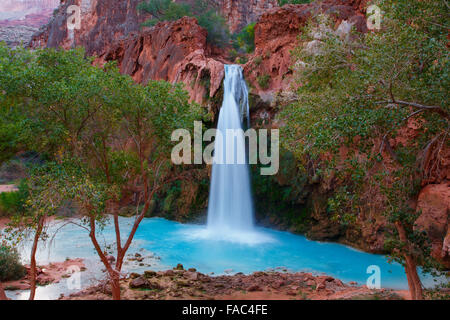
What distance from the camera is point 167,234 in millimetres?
20188

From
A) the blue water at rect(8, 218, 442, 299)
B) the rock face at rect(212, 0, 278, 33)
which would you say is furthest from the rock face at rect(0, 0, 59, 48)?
the blue water at rect(8, 218, 442, 299)

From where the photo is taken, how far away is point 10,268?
10.9 metres

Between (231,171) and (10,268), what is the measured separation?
14.6 m

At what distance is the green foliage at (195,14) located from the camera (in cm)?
3547

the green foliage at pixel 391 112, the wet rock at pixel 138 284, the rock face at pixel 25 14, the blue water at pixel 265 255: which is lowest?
the blue water at pixel 265 255

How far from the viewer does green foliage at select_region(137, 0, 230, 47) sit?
3547 cm

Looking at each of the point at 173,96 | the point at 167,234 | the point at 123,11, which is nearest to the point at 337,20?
the point at 173,96

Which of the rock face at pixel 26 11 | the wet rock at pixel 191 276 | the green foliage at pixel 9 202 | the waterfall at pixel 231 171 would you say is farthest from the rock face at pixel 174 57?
the rock face at pixel 26 11

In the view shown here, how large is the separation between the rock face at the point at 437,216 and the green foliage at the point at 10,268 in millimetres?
14713

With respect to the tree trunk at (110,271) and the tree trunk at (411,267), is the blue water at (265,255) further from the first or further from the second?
the tree trunk at (110,271)

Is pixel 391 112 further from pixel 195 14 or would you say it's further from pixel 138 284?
pixel 195 14

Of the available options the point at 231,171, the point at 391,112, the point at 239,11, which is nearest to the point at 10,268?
the point at 391,112

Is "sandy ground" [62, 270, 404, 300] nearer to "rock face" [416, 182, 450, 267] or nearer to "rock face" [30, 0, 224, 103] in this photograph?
"rock face" [416, 182, 450, 267]
